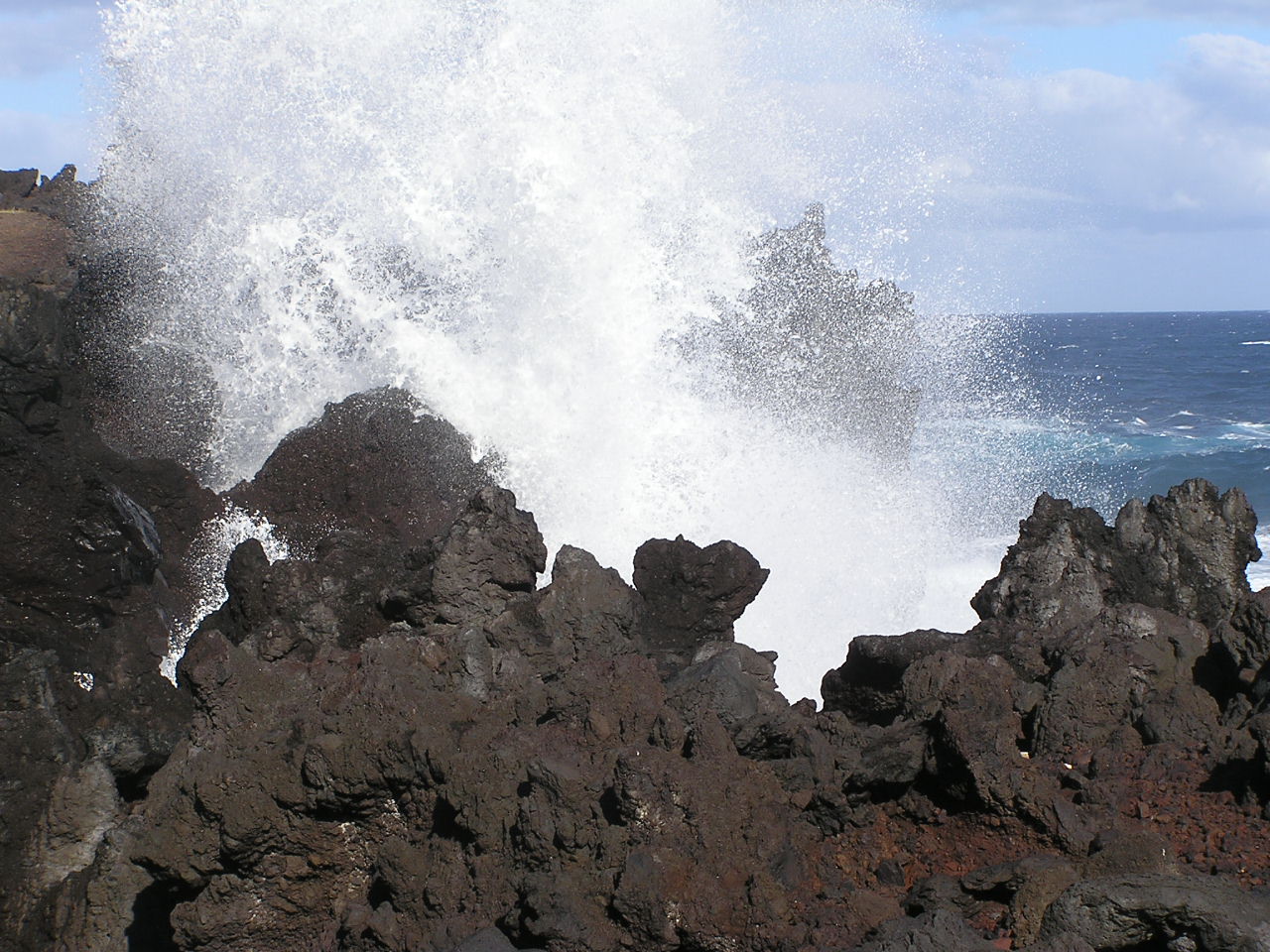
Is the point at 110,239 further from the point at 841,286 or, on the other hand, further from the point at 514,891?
the point at 514,891

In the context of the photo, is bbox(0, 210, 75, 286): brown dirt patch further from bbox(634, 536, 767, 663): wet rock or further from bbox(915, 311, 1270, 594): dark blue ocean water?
bbox(915, 311, 1270, 594): dark blue ocean water

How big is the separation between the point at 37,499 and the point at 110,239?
6.16m

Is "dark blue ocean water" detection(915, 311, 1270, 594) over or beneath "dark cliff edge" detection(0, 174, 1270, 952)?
over

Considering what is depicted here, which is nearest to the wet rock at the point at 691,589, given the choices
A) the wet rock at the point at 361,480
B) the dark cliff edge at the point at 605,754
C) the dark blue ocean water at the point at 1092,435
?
the dark cliff edge at the point at 605,754

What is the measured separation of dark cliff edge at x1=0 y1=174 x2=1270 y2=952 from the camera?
9.66 ft

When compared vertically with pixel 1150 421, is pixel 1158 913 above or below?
below

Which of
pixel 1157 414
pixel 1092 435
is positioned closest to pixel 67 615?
pixel 1092 435

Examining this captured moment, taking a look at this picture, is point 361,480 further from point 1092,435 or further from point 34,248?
point 1092,435

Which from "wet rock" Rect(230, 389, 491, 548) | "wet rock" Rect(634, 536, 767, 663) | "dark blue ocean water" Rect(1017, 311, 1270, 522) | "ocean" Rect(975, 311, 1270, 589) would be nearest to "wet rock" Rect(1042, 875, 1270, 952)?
"wet rock" Rect(634, 536, 767, 663)

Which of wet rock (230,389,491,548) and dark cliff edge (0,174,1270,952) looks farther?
wet rock (230,389,491,548)

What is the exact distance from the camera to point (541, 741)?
137 inches

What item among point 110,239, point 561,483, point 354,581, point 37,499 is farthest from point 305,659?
Answer: point 110,239

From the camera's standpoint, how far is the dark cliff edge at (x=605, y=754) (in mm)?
2945

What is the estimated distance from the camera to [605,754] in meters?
3.44
